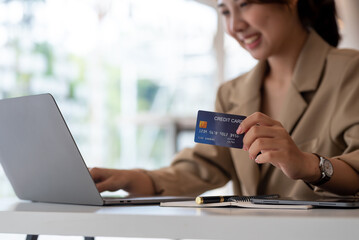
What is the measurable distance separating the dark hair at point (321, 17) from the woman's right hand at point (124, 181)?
0.78 metres

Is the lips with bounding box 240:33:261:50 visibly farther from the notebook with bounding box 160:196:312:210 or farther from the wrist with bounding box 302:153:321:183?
the notebook with bounding box 160:196:312:210

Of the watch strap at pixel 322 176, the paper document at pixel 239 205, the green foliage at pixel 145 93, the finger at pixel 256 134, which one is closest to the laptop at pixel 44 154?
the paper document at pixel 239 205

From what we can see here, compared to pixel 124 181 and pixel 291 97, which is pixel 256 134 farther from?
pixel 291 97

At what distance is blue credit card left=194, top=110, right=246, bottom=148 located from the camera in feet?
3.15

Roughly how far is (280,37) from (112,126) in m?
3.78

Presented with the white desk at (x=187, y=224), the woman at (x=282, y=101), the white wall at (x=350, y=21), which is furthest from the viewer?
the white wall at (x=350, y=21)

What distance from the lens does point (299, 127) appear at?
1.57 m

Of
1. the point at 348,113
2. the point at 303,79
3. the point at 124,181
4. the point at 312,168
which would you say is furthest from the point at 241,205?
the point at 303,79

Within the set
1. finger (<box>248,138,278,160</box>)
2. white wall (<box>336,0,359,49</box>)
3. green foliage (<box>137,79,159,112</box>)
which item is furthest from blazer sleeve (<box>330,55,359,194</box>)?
green foliage (<box>137,79,159,112</box>)

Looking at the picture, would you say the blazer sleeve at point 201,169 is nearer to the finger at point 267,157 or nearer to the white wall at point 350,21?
the finger at point 267,157

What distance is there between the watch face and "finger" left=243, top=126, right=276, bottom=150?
20 centimetres

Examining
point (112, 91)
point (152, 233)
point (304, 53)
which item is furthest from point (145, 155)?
point (152, 233)

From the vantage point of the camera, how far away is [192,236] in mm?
704

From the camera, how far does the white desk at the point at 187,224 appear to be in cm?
67
